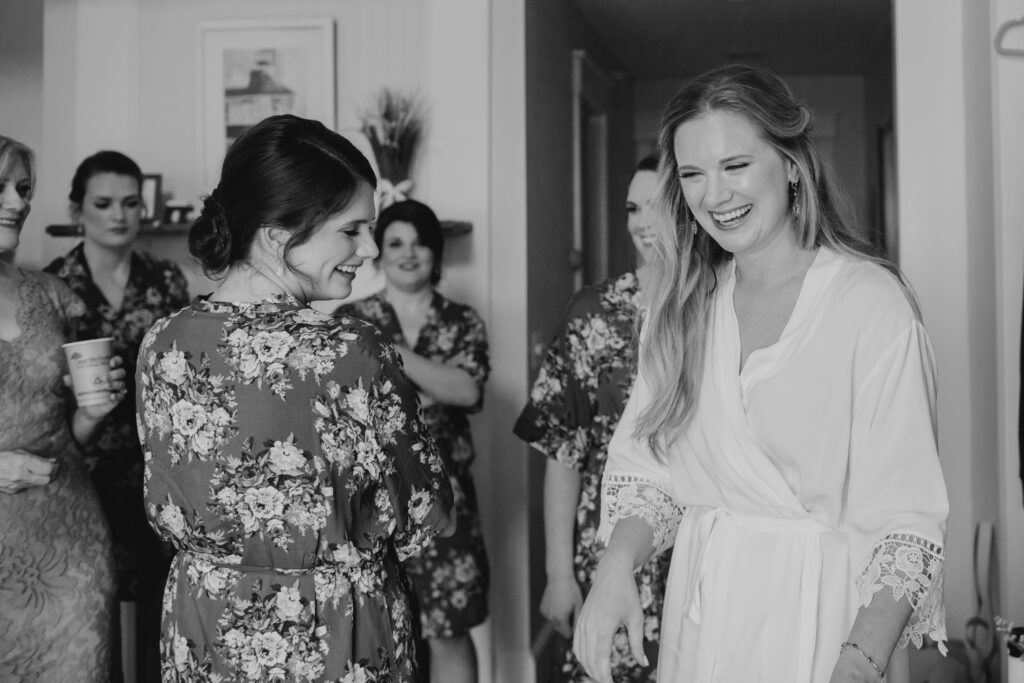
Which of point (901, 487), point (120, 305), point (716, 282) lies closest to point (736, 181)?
point (716, 282)

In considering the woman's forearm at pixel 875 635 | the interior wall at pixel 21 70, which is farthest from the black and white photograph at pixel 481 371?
the interior wall at pixel 21 70

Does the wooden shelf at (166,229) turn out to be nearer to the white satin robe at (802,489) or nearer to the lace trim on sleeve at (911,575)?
the white satin robe at (802,489)

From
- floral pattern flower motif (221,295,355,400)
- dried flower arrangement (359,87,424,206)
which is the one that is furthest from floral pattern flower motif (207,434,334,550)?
dried flower arrangement (359,87,424,206)

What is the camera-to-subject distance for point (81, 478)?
199cm

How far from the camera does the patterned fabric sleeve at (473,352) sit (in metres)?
2.84

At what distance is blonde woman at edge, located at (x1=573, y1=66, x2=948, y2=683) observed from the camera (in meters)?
1.17

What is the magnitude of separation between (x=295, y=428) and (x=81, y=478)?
807mm

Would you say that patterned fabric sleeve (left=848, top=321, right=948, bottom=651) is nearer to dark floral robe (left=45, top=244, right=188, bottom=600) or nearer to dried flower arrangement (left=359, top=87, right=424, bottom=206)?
dark floral robe (left=45, top=244, right=188, bottom=600)

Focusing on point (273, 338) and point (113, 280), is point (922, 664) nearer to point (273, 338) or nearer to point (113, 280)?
point (273, 338)

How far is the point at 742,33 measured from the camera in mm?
5375

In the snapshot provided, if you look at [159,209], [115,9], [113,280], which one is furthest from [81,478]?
[115,9]

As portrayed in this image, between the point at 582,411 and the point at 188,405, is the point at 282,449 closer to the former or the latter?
the point at 188,405

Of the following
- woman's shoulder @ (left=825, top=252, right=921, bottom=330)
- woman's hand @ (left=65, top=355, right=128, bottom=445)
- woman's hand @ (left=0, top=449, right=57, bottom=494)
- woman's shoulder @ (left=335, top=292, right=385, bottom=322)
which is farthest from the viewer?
woman's shoulder @ (left=335, top=292, right=385, bottom=322)

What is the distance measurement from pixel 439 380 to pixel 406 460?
47.7 inches
